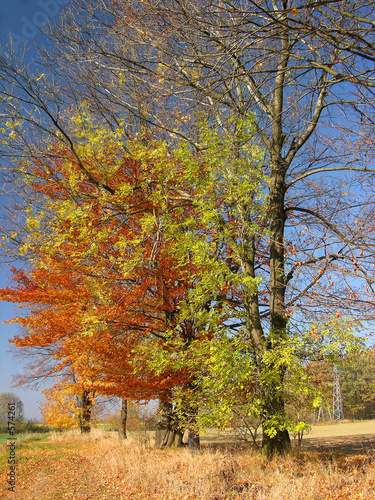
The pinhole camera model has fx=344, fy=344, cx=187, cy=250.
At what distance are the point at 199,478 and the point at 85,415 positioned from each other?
16.4 m

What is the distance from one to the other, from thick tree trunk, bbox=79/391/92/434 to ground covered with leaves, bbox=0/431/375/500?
30.9 feet

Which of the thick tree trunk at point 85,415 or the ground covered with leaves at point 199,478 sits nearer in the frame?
the ground covered with leaves at point 199,478

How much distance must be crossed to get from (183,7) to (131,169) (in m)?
6.42

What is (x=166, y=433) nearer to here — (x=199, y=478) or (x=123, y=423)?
(x=123, y=423)

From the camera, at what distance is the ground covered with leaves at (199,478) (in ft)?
17.9

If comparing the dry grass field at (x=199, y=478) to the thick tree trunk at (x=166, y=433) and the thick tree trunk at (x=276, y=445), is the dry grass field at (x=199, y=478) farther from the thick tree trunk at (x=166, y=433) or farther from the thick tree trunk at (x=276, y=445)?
the thick tree trunk at (x=166, y=433)

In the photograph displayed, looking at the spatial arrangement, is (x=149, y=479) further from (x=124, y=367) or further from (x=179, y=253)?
(x=179, y=253)

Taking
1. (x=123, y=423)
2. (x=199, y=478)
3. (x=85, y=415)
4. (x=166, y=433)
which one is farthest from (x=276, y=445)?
(x=85, y=415)

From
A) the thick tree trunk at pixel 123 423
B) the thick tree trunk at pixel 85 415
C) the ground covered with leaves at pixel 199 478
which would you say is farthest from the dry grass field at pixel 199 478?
the thick tree trunk at pixel 85 415

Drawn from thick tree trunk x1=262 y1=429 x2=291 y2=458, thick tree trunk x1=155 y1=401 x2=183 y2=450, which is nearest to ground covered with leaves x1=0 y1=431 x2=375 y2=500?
thick tree trunk x1=262 y1=429 x2=291 y2=458

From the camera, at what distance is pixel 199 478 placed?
252 inches

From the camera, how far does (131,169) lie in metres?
10.9

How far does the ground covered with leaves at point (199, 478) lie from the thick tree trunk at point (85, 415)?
941 centimetres

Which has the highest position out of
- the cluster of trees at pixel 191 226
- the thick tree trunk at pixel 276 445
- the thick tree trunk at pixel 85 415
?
the cluster of trees at pixel 191 226
